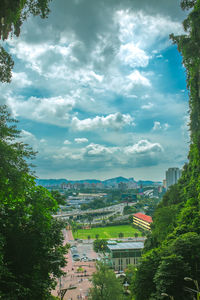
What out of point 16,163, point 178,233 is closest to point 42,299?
point 16,163

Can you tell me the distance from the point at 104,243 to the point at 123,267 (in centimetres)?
692

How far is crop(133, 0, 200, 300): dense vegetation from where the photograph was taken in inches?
523

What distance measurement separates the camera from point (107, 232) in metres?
84.8

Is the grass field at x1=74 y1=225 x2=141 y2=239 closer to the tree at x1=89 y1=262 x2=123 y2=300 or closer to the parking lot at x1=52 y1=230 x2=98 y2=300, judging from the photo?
the parking lot at x1=52 y1=230 x2=98 y2=300

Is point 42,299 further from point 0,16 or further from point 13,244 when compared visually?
point 0,16

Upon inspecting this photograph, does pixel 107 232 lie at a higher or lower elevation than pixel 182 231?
lower

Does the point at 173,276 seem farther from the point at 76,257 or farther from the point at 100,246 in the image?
the point at 76,257

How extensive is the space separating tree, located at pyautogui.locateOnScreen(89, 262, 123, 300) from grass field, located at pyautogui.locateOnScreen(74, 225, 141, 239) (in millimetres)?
49503

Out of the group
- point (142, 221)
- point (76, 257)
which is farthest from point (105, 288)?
point (142, 221)

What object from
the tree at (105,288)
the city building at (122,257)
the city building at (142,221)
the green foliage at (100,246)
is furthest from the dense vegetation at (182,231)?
the city building at (142,221)

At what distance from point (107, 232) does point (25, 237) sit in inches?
3090

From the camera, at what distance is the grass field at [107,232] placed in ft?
259

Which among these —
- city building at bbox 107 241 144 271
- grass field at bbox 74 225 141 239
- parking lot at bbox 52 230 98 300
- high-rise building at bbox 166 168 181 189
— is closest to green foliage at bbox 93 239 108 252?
parking lot at bbox 52 230 98 300

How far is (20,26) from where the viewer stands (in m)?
8.80
